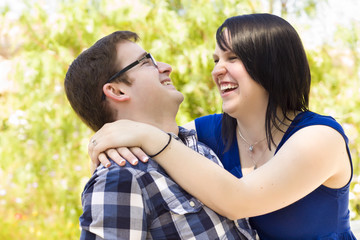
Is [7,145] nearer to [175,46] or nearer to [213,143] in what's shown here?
[175,46]

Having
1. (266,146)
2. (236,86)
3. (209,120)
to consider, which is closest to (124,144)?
(236,86)

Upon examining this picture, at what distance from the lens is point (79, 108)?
1966 mm

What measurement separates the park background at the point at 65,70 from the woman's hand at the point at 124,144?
230cm

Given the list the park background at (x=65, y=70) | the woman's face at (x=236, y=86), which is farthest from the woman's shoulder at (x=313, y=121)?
the park background at (x=65, y=70)

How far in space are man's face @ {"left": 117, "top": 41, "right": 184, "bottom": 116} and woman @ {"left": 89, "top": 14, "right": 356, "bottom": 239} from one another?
0.79 ft

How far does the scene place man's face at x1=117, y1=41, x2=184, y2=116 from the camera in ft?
6.21

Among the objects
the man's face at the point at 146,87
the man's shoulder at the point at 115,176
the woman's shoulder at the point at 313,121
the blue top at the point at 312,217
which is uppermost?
the man's face at the point at 146,87

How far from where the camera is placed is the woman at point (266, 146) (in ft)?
5.20

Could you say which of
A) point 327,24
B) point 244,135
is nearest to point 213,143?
point 244,135

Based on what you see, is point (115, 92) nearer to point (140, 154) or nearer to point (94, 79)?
point (94, 79)

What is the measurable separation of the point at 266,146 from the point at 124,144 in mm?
789

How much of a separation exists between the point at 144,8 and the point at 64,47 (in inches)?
32.9

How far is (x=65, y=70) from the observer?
166 inches

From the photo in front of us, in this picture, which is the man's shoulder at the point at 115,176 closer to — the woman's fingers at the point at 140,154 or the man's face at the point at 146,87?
the woman's fingers at the point at 140,154
